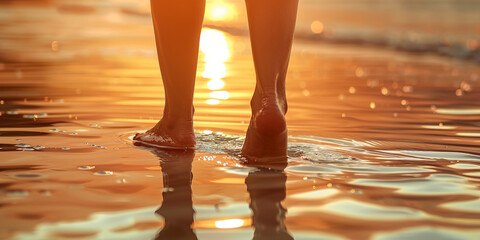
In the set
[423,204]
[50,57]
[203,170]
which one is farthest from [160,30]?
[50,57]

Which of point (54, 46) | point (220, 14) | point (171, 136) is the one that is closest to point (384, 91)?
point (171, 136)

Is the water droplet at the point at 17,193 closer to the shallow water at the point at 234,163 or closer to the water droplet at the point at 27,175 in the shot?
the shallow water at the point at 234,163

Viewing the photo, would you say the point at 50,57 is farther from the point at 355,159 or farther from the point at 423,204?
the point at 423,204

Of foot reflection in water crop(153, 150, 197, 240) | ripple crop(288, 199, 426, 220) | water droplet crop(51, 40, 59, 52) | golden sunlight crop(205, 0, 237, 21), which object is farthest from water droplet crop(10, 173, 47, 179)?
golden sunlight crop(205, 0, 237, 21)

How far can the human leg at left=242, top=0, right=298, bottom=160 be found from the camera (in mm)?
2260

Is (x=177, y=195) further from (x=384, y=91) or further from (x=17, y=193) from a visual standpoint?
(x=384, y=91)

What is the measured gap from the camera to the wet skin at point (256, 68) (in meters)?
2.27

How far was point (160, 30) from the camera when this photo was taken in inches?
97.3

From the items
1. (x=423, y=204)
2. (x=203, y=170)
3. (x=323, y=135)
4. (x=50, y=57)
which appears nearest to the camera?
(x=423, y=204)

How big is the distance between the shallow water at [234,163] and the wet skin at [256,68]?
0.09 meters

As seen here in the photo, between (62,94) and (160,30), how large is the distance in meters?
1.62

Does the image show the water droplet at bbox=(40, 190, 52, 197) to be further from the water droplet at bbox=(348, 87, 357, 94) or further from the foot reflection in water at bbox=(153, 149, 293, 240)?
the water droplet at bbox=(348, 87, 357, 94)

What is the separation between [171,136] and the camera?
99.7 inches

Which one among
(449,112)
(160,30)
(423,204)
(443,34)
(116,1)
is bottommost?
(423,204)
